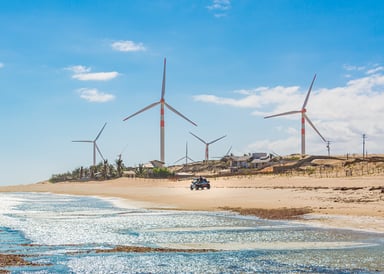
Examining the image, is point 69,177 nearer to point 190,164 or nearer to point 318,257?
point 190,164

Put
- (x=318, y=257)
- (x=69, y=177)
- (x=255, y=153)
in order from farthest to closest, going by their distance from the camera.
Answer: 1. (x=69, y=177)
2. (x=255, y=153)
3. (x=318, y=257)

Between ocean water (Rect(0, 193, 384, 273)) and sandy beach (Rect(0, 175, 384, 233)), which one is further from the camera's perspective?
sandy beach (Rect(0, 175, 384, 233))

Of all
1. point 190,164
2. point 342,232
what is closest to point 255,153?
point 190,164

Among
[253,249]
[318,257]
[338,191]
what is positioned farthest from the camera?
[338,191]

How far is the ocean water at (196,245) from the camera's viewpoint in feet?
65.0

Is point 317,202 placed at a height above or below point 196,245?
above

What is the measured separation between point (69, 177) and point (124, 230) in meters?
140

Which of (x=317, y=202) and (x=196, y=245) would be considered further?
(x=317, y=202)

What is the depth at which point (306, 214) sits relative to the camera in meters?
38.7

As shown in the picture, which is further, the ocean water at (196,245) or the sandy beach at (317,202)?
the sandy beach at (317,202)

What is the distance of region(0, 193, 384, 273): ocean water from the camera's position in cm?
1981

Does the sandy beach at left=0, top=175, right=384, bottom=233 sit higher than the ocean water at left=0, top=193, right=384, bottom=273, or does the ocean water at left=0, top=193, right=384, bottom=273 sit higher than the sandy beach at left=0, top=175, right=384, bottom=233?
the sandy beach at left=0, top=175, right=384, bottom=233

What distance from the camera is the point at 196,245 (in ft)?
84.4

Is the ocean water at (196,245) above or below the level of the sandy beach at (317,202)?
below
